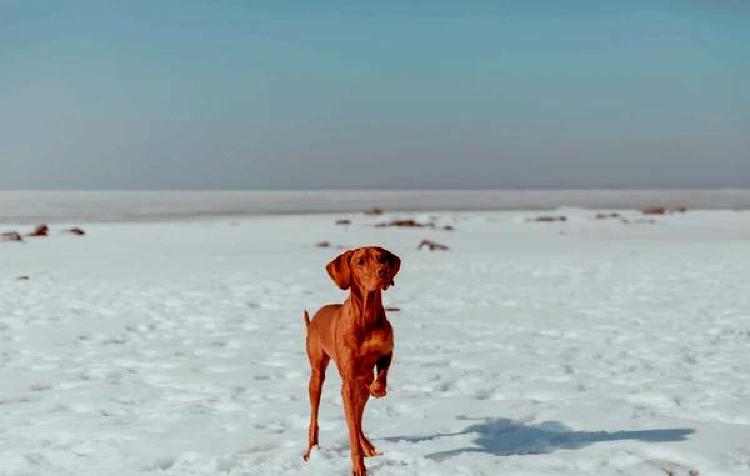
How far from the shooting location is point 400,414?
6.55 metres

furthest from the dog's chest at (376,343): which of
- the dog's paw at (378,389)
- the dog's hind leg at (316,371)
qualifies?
the dog's hind leg at (316,371)

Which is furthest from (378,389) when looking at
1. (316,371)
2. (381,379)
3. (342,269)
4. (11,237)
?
(11,237)

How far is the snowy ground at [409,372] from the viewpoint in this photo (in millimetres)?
5426

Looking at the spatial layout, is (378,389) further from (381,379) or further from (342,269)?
(342,269)

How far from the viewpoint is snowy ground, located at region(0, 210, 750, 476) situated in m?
5.43

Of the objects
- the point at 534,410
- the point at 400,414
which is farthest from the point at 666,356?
the point at 400,414

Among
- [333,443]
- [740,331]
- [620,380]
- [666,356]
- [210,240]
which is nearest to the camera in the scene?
[333,443]

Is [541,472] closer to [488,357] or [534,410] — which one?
[534,410]

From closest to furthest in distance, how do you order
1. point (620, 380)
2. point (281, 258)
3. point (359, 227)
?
point (620, 380), point (281, 258), point (359, 227)

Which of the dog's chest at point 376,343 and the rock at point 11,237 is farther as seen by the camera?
the rock at point 11,237

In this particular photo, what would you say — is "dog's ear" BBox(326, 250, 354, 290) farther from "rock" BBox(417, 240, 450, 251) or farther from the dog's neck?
"rock" BBox(417, 240, 450, 251)

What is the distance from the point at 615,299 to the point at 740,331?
3.41 m

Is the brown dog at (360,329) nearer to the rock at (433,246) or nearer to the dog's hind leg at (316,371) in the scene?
the dog's hind leg at (316,371)

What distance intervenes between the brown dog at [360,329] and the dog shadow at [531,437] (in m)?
1.19
